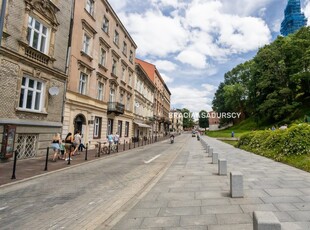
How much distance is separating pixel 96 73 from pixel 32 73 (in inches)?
331

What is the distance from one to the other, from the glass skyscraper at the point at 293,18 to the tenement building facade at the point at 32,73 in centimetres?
14520

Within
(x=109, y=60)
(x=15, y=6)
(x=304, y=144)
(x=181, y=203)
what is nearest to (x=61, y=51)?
(x=15, y=6)

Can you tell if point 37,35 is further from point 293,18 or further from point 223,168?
point 293,18

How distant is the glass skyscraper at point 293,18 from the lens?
12719 centimetres

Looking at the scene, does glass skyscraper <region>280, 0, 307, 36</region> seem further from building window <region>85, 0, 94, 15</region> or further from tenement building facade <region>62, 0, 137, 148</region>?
building window <region>85, 0, 94, 15</region>

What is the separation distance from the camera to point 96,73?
68.7 feet

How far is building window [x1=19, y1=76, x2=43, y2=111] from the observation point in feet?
41.2

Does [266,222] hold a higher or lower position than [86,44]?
lower

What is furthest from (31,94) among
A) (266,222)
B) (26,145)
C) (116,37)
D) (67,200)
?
(116,37)

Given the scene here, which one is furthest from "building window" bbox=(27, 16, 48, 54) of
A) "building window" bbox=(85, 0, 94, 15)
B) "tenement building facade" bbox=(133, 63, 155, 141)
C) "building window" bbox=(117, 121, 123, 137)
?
"tenement building facade" bbox=(133, 63, 155, 141)

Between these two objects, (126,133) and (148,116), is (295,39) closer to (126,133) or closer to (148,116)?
(148,116)

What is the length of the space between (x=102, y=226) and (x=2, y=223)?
A: 2.10 m

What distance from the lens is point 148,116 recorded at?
1714 inches

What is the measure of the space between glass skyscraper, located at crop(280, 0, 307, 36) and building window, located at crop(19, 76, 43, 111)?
484 feet
